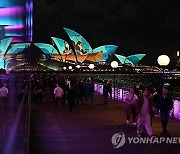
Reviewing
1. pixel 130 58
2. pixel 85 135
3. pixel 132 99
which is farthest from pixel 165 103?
pixel 130 58

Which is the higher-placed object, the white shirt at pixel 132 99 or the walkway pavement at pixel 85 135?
the white shirt at pixel 132 99

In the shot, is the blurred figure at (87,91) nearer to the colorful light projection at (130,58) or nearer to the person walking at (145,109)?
the person walking at (145,109)

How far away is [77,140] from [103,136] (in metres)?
0.97

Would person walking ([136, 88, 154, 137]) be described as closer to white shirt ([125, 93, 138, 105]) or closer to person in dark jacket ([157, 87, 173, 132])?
person in dark jacket ([157, 87, 173, 132])

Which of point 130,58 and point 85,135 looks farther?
point 130,58

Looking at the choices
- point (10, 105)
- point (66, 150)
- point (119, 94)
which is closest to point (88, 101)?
point (119, 94)

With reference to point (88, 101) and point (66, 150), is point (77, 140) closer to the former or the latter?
point (66, 150)

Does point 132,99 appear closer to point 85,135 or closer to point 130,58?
point 85,135

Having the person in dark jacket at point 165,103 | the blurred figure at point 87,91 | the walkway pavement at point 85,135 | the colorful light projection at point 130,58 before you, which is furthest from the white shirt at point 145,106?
the colorful light projection at point 130,58

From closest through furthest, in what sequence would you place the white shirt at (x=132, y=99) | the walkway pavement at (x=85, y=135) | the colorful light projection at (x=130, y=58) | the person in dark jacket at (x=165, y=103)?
the walkway pavement at (x=85, y=135) < the person in dark jacket at (x=165, y=103) < the white shirt at (x=132, y=99) < the colorful light projection at (x=130, y=58)

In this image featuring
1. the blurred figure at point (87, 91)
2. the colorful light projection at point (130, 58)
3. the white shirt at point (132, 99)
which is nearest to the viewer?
the white shirt at point (132, 99)

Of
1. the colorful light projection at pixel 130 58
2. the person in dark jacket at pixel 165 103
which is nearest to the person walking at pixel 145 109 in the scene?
the person in dark jacket at pixel 165 103

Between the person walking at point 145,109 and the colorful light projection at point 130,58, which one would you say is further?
the colorful light projection at point 130,58

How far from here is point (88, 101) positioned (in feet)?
77.2
